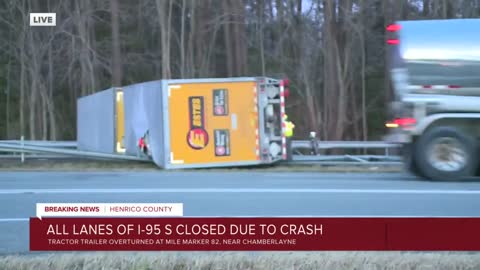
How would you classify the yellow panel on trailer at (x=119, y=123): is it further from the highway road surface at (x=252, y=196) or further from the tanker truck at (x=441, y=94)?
the tanker truck at (x=441, y=94)

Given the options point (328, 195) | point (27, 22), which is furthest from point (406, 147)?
point (27, 22)

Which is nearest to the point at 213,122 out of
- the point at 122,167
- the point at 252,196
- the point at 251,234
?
the point at 122,167

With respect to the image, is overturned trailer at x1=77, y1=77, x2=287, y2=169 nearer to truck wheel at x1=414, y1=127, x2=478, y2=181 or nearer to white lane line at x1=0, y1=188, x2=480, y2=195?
truck wheel at x1=414, y1=127, x2=478, y2=181

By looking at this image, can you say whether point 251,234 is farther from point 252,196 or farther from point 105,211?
point 252,196

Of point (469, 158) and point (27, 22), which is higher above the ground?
point (27, 22)

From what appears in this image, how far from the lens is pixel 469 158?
33.8 ft

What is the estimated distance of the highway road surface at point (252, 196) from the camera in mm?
7262

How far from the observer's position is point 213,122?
14.6 metres

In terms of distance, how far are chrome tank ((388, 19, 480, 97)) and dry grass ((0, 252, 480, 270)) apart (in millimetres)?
6061

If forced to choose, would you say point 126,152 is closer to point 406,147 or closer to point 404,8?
point 406,147

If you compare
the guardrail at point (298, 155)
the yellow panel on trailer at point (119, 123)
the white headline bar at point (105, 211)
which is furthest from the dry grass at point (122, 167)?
the white headline bar at point (105, 211)

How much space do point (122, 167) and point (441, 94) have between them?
8.17 m

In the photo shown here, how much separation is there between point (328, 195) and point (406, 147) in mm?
2746

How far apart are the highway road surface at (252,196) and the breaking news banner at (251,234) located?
1.21 metres
